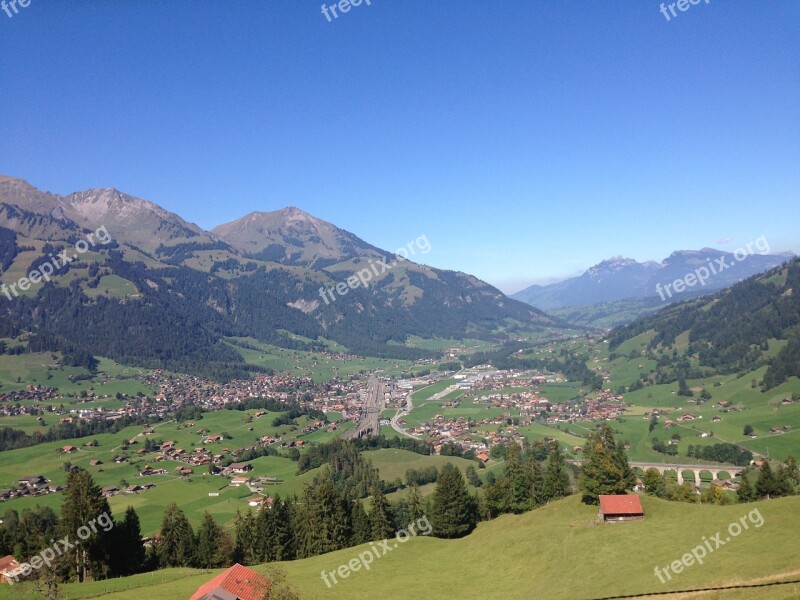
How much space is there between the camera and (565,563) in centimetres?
3612

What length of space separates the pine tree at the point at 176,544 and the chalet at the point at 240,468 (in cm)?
5813

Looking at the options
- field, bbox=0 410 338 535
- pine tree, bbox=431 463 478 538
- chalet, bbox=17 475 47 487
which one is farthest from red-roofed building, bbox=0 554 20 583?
chalet, bbox=17 475 47 487

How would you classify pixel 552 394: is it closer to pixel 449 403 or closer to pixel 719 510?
pixel 449 403

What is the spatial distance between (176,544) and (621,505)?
40.5 m

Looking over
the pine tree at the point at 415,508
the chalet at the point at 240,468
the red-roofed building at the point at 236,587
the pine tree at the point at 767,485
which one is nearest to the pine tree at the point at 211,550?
the red-roofed building at the point at 236,587

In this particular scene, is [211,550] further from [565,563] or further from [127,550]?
[565,563]

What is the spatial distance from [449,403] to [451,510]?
130 m

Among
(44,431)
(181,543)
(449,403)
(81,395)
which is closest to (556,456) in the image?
(181,543)

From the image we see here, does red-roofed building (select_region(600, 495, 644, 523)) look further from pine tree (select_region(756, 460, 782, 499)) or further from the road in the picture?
the road

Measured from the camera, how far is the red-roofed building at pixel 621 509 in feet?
139

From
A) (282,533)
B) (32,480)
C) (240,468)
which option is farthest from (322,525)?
(32,480)

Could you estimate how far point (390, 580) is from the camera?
127ft

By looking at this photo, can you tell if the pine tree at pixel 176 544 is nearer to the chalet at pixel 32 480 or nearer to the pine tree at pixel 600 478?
the pine tree at pixel 600 478

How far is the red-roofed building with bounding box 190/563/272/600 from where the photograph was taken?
30844 millimetres
